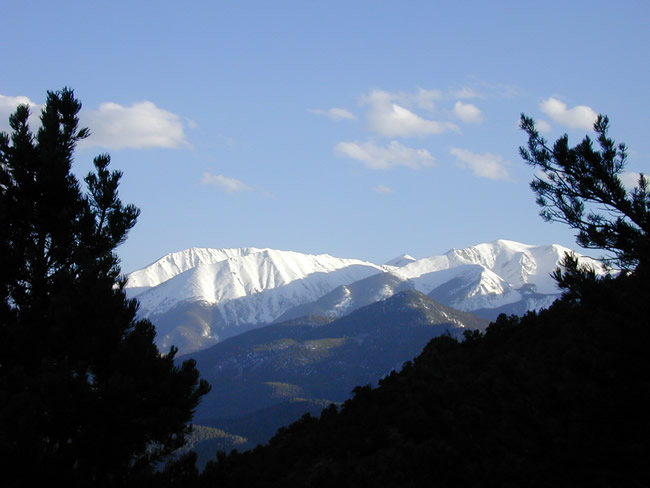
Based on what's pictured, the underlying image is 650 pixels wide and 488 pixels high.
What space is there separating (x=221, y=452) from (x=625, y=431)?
369 inches

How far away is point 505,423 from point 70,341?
10.9 meters

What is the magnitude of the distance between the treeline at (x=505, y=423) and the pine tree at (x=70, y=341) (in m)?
2.00

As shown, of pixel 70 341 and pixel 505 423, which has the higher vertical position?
pixel 70 341

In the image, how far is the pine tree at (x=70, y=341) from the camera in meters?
15.0

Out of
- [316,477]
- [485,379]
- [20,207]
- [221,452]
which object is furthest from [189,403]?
[485,379]

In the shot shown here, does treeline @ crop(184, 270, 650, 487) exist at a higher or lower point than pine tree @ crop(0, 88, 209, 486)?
lower

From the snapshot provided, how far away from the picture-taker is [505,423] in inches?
667

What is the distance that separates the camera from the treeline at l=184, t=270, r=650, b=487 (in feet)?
38.4

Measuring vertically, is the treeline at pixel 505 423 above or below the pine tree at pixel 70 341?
below

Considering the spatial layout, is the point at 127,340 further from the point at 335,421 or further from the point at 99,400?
the point at 335,421

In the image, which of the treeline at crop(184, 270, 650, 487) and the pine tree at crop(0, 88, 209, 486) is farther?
the pine tree at crop(0, 88, 209, 486)

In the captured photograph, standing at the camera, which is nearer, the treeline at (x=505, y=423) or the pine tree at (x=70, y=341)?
the treeline at (x=505, y=423)

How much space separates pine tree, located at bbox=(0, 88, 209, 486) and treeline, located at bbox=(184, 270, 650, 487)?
2.00 metres

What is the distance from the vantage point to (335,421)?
73.9 feet
